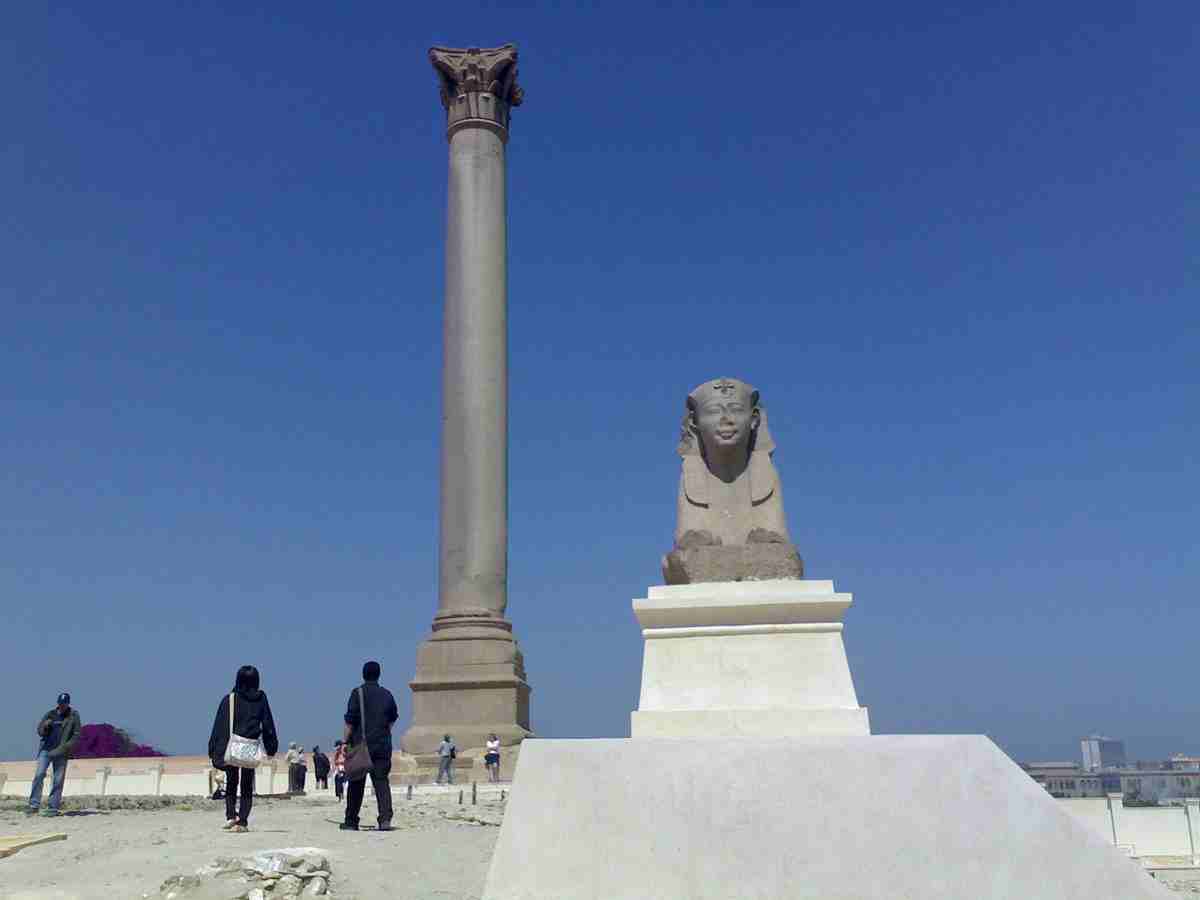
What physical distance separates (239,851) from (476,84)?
1826cm

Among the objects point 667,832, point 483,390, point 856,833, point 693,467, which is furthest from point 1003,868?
point 483,390

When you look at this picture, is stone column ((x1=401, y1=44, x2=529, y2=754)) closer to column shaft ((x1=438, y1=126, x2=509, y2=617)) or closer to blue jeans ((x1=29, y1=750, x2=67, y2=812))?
column shaft ((x1=438, y1=126, x2=509, y2=617))

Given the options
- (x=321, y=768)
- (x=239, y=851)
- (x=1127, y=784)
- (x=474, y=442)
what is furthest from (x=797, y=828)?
(x=321, y=768)

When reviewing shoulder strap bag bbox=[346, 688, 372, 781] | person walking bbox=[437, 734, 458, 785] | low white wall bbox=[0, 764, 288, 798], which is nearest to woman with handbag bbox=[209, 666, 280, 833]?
shoulder strap bag bbox=[346, 688, 372, 781]

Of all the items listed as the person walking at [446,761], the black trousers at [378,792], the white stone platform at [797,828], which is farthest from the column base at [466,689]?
the white stone platform at [797,828]

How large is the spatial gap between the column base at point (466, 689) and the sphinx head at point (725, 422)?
11706mm

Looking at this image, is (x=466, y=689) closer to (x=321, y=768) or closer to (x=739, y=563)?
(x=321, y=768)

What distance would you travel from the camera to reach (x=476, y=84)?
77.6 ft

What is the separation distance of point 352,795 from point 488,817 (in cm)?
270

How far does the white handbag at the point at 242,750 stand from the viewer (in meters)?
10.2

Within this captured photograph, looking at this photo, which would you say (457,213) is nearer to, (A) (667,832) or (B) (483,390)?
(B) (483,390)

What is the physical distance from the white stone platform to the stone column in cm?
1382

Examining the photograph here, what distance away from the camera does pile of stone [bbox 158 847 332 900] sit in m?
7.46

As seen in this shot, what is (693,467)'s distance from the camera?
9383mm
